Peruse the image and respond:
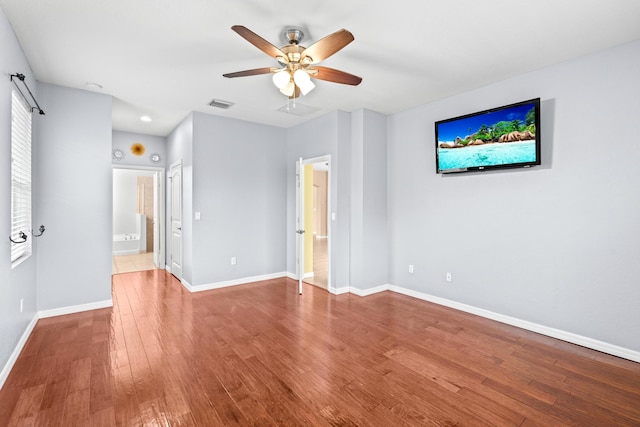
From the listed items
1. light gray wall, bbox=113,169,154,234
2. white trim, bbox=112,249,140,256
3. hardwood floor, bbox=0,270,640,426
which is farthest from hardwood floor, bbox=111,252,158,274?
hardwood floor, bbox=0,270,640,426

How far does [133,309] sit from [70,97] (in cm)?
271

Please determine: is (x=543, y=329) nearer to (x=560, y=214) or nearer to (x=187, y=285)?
(x=560, y=214)

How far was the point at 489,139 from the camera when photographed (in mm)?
3572

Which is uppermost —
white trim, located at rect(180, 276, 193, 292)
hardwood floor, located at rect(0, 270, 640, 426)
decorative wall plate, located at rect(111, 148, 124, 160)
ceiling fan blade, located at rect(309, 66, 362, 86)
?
ceiling fan blade, located at rect(309, 66, 362, 86)

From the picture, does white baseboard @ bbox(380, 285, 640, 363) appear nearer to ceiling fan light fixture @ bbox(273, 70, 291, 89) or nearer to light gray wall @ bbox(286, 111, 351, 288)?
light gray wall @ bbox(286, 111, 351, 288)

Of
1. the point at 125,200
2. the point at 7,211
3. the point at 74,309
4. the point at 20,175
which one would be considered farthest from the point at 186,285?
the point at 125,200

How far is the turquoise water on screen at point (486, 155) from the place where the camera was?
3.30 m

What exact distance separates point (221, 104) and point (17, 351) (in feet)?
11.4

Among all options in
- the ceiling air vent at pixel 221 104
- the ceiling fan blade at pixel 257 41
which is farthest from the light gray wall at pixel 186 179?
the ceiling fan blade at pixel 257 41

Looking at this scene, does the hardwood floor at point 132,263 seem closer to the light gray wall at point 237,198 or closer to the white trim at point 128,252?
the white trim at point 128,252

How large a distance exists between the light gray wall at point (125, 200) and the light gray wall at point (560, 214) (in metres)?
8.20

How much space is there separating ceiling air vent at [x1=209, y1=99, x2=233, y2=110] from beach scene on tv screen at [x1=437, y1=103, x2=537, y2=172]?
9.50 feet

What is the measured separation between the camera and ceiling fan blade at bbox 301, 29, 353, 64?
6.74 ft

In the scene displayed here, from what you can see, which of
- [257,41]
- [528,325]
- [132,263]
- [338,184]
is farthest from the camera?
[132,263]
